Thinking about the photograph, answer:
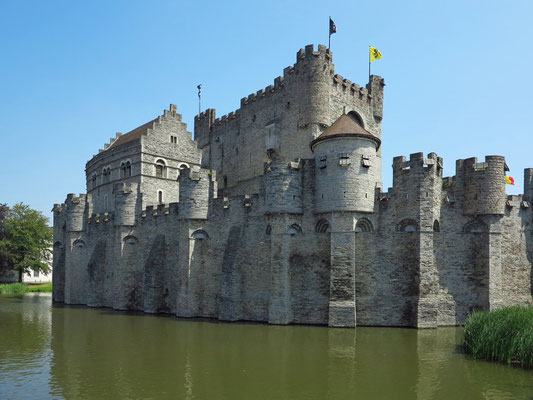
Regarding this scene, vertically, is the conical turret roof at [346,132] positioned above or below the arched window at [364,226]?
above

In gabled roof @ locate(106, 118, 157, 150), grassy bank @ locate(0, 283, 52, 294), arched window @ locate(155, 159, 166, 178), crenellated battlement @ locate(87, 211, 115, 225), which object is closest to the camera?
crenellated battlement @ locate(87, 211, 115, 225)

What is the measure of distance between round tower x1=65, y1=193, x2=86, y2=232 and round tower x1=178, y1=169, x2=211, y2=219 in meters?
14.3

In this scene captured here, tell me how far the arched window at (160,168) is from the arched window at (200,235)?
1249 cm

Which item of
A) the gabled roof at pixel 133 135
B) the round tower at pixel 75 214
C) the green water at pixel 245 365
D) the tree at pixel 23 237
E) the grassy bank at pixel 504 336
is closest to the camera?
the green water at pixel 245 365

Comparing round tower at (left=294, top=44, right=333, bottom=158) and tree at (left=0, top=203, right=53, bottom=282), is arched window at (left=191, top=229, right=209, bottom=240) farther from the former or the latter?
tree at (left=0, top=203, right=53, bottom=282)

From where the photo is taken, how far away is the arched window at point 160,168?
37.8 meters

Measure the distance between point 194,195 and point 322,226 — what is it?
26.3ft

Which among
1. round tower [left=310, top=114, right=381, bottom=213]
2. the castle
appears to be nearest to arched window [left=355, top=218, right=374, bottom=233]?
the castle

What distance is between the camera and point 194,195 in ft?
87.9

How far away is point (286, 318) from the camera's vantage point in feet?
75.7

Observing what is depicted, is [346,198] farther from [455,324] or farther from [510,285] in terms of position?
[510,285]

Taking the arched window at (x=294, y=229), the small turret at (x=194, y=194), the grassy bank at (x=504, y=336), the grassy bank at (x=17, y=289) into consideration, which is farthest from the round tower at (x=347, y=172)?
the grassy bank at (x=17, y=289)

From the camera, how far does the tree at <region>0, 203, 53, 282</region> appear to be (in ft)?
168

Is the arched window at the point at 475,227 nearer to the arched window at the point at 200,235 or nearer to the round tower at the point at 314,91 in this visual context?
the round tower at the point at 314,91
